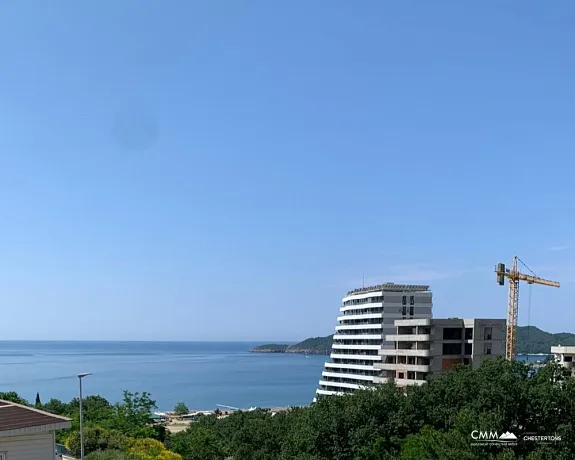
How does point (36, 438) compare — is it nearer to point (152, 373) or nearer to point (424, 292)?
point (424, 292)

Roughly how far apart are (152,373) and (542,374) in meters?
147

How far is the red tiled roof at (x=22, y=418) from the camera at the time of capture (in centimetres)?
A: 985

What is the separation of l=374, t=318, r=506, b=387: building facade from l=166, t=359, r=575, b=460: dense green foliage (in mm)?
25547

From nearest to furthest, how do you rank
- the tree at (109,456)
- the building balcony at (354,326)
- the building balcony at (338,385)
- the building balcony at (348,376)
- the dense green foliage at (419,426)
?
the dense green foliage at (419,426)
the tree at (109,456)
the building balcony at (348,376)
the building balcony at (354,326)
the building balcony at (338,385)

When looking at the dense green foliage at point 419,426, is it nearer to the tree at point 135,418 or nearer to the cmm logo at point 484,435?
the cmm logo at point 484,435

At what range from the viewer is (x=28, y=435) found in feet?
32.4

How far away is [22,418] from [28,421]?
30 cm

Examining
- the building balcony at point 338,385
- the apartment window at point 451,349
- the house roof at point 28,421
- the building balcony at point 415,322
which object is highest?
the house roof at point 28,421

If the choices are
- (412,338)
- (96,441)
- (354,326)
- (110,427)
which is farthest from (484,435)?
(354,326)

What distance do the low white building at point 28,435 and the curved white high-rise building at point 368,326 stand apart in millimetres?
49740

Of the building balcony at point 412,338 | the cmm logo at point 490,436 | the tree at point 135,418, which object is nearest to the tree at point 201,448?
the tree at point 135,418

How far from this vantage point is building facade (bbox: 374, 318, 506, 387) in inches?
1885

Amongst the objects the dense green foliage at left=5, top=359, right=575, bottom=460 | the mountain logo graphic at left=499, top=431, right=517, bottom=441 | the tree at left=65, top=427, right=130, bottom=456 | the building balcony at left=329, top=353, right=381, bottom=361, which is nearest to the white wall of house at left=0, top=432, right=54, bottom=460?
the dense green foliage at left=5, top=359, right=575, bottom=460

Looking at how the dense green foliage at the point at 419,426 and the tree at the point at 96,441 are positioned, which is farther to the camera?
the tree at the point at 96,441
